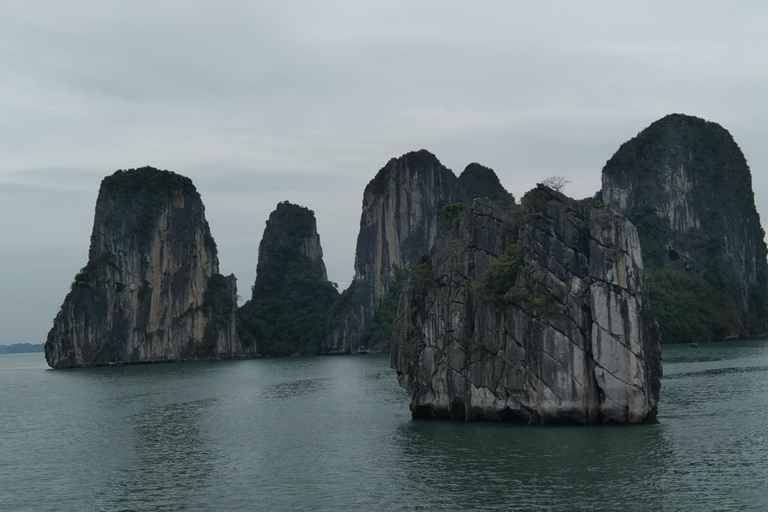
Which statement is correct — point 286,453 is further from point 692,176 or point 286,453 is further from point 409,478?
point 692,176

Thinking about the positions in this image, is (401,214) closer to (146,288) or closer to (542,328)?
(146,288)

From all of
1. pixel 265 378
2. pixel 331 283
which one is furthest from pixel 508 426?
pixel 331 283

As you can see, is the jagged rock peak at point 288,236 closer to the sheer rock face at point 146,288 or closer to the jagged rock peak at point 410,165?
the jagged rock peak at point 410,165

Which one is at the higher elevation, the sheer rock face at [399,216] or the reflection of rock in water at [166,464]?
the sheer rock face at [399,216]

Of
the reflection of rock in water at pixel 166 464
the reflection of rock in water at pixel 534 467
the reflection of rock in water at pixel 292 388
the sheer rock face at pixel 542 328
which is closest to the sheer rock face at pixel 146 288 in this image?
the reflection of rock in water at pixel 292 388

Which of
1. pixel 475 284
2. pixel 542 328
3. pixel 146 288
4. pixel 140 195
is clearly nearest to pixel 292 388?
pixel 475 284

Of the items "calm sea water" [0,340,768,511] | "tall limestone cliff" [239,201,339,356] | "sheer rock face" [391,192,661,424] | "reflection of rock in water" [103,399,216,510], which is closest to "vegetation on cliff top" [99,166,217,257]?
"tall limestone cliff" [239,201,339,356]

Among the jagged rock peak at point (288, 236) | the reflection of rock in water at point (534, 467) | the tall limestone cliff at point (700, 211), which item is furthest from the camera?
the jagged rock peak at point (288, 236)

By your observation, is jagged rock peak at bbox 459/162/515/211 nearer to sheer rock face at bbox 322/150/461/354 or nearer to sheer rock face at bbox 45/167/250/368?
sheer rock face at bbox 322/150/461/354

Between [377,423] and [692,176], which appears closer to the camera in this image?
[377,423]
